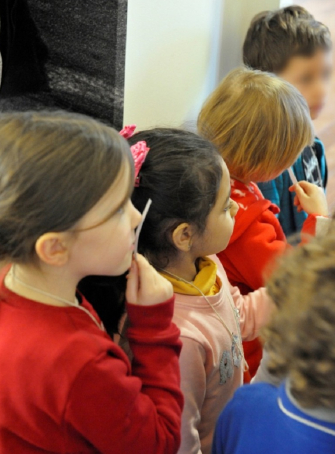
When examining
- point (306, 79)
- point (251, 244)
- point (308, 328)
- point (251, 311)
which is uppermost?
point (308, 328)

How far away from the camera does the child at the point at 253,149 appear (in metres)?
1.35

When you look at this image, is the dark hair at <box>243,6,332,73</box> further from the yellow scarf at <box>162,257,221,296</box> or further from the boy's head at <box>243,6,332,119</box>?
the yellow scarf at <box>162,257,221,296</box>

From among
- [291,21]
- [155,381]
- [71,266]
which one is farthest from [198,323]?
[291,21]

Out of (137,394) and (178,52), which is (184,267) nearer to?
(137,394)

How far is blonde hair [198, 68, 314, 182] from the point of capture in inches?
53.6

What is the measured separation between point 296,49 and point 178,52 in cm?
45

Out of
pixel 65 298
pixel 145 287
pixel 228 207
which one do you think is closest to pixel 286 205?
pixel 228 207

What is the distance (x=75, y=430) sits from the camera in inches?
28.7

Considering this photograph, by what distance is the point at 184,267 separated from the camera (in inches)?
42.9

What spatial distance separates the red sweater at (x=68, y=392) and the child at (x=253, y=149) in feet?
2.05

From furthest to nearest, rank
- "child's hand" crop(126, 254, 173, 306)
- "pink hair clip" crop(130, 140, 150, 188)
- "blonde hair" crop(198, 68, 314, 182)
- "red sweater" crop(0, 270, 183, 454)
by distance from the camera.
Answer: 1. "blonde hair" crop(198, 68, 314, 182)
2. "pink hair clip" crop(130, 140, 150, 188)
3. "child's hand" crop(126, 254, 173, 306)
4. "red sweater" crop(0, 270, 183, 454)

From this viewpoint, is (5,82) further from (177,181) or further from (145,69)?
(177,181)

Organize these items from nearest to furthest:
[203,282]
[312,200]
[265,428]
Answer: [265,428] → [203,282] → [312,200]

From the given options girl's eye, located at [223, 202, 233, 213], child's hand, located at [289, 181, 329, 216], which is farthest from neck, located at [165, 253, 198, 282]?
child's hand, located at [289, 181, 329, 216]
